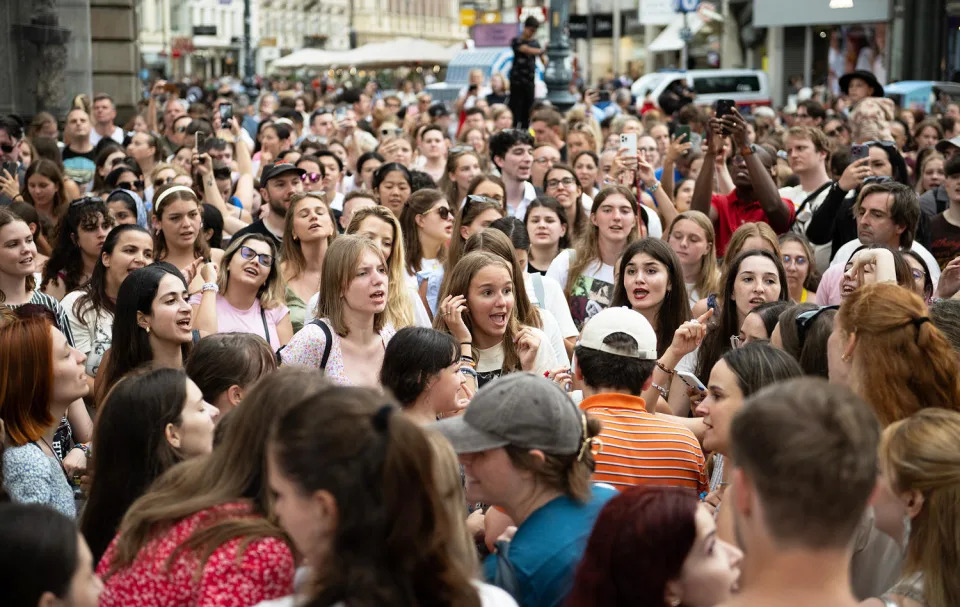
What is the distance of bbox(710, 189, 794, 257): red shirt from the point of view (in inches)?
365

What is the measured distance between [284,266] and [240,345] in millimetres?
3070

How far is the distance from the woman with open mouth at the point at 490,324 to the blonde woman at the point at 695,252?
1.75 meters

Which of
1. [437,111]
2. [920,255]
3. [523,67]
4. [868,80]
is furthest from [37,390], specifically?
[437,111]

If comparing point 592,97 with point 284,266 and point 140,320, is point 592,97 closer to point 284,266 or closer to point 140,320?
point 284,266

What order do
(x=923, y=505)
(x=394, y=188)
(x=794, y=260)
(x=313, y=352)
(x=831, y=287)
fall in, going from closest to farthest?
(x=923, y=505) → (x=313, y=352) → (x=831, y=287) → (x=794, y=260) → (x=394, y=188)

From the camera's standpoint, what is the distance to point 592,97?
1722cm

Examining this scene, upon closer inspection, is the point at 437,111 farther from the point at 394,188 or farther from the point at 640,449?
the point at 640,449

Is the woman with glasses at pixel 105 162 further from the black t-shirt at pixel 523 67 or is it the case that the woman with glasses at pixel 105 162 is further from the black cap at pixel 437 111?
the black cap at pixel 437 111

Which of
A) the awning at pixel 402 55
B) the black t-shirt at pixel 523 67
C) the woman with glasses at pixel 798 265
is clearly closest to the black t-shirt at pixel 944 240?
the woman with glasses at pixel 798 265

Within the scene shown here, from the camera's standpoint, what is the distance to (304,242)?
26.3 feet

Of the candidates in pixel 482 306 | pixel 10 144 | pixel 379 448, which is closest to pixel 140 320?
pixel 482 306

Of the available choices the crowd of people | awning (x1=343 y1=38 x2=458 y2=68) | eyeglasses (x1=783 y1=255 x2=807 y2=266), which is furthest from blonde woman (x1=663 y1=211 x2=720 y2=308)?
awning (x1=343 y1=38 x2=458 y2=68)

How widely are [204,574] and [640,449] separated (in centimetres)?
191

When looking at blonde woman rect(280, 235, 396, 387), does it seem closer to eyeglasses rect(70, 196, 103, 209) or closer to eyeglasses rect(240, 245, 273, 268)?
eyeglasses rect(240, 245, 273, 268)
